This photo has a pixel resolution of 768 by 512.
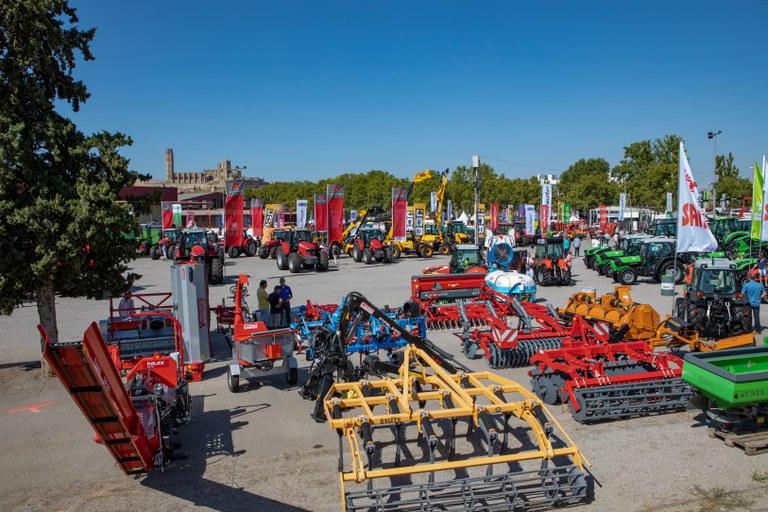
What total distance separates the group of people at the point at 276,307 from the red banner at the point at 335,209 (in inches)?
573

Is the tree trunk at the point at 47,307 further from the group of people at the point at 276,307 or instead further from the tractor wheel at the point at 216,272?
the tractor wheel at the point at 216,272

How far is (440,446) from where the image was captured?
718 cm

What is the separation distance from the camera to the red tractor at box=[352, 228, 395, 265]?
2959cm

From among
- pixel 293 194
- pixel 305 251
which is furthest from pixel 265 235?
pixel 293 194

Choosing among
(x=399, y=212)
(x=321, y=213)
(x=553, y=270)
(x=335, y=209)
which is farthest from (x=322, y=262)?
(x=553, y=270)

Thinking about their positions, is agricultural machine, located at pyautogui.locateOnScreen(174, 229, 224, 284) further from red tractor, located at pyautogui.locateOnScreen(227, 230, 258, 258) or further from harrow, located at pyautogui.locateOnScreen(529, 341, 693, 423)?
harrow, located at pyautogui.locateOnScreen(529, 341, 693, 423)

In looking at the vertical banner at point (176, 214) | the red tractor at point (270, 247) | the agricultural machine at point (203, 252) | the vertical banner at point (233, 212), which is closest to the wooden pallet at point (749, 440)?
the agricultural machine at point (203, 252)

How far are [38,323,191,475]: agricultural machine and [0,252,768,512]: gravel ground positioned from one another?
0.44 m

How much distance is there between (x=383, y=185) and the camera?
64.1m

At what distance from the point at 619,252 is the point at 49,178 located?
20254 millimetres

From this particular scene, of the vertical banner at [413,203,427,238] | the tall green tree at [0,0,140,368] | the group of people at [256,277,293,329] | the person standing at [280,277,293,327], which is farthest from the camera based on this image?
the vertical banner at [413,203,427,238]

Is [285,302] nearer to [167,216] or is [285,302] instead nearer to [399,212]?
[399,212]

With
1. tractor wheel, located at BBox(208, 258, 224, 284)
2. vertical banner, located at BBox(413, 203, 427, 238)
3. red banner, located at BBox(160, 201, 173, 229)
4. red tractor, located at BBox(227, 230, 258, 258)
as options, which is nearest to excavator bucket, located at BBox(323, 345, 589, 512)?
tractor wheel, located at BBox(208, 258, 224, 284)

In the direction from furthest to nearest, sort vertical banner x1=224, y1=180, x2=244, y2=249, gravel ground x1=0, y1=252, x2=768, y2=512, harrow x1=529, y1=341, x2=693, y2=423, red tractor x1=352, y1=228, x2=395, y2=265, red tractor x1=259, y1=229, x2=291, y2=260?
red tractor x1=259, y1=229, x2=291, y2=260 → red tractor x1=352, y1=228, x2=395, y2=265 → vertical banner x1=224, y1=180, x2=244, y2=249 → harrow x1=529, y1=341, x2=693, y2=423 → gravel ground x1=0, y1=252, x2=768, y2=512
